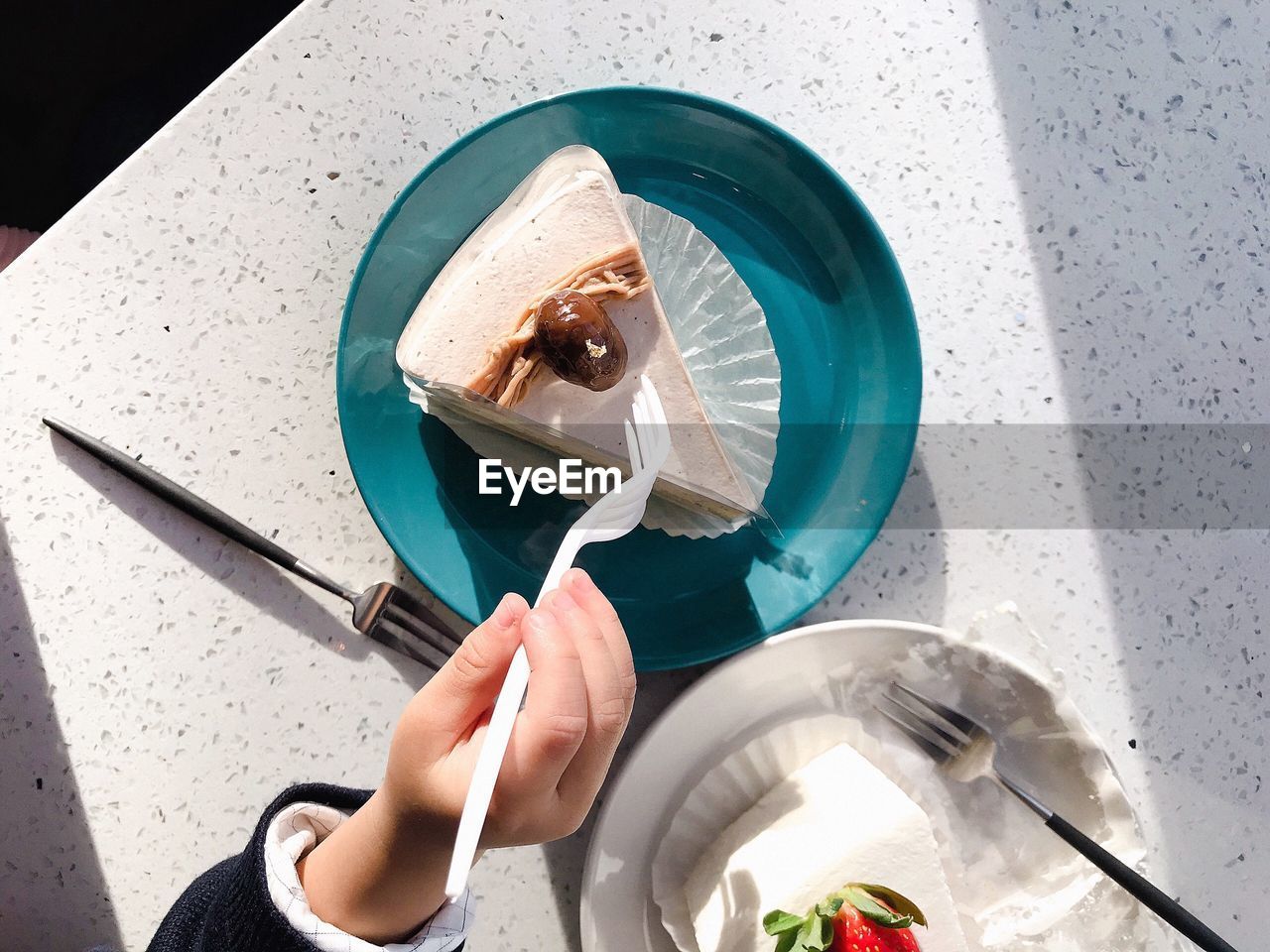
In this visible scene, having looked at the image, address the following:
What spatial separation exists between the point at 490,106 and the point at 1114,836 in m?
1.14

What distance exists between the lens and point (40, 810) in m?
1.09

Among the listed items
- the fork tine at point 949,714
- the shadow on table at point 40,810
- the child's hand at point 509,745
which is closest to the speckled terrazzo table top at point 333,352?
the shadow on table at point 40,810

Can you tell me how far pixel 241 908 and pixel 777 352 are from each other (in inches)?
33.2

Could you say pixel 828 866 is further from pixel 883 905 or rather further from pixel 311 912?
pixel 311 912

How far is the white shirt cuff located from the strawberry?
33 cm

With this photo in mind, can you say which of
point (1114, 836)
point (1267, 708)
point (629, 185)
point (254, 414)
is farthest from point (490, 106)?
point (1267, 708)

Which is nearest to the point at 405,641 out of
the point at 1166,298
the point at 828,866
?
the point at 828,866

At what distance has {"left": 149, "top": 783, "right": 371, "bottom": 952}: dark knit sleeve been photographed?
0.90 m

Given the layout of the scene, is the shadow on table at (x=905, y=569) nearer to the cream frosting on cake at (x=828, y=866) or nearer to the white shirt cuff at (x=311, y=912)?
the cream frosting on cake at (x=828, y=866)

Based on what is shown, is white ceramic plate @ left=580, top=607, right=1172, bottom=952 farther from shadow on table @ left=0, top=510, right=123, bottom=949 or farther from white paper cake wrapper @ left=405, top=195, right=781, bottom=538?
shadow on table @ left=0, top=510, right=123, bottom=949

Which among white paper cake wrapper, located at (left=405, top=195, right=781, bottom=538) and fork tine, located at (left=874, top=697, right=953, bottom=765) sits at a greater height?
white paper cake wrapper, located at (left=405, top=195, right=781, bottom=538)

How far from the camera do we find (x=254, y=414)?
1.10 m

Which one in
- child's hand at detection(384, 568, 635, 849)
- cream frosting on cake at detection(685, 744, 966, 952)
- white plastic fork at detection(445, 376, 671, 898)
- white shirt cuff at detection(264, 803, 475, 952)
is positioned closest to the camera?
white plastic fork at detection(445, 376, 671, 898)

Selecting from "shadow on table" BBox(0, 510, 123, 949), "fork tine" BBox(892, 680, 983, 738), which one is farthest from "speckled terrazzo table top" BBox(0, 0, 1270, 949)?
"fork tine" BBox(892, 680, 983, 738)
